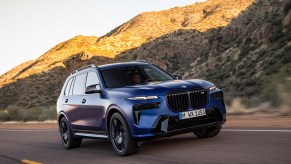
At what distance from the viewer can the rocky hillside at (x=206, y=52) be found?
41.0 metres

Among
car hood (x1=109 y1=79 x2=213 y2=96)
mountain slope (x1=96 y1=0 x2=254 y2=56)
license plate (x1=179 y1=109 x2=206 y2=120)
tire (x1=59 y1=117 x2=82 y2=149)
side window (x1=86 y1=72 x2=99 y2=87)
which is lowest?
tire (x1=59 y1=117 x2=82 y2=149)

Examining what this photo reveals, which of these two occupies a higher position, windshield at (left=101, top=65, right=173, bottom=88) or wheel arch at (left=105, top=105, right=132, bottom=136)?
windshield at (left=101, top=65, right=173, bottom=88)

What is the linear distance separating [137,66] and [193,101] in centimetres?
214

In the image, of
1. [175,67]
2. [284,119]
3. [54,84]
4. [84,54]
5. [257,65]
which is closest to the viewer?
[284,119]

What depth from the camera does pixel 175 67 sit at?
7256cm

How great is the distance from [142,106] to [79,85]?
309 centimetres

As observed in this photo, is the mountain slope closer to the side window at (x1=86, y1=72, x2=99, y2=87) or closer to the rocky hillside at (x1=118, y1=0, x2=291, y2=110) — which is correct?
the rocky hillside at (x1=118, y1=0, x2=291, y2=110)

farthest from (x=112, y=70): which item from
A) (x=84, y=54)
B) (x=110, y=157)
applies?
(x=84, y=54)

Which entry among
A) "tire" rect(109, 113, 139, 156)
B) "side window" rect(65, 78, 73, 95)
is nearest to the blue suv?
"tire" rect(109, 113, 139, 156)

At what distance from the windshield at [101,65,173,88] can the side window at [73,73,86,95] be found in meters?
0.95

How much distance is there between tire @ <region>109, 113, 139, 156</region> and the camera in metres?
8.13

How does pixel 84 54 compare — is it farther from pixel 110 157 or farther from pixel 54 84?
pixel 110 157

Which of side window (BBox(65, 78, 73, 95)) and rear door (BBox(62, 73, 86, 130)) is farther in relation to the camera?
side window (BBox(65, 78, 73, 95))

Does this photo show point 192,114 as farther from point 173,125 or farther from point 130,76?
point 130,76
